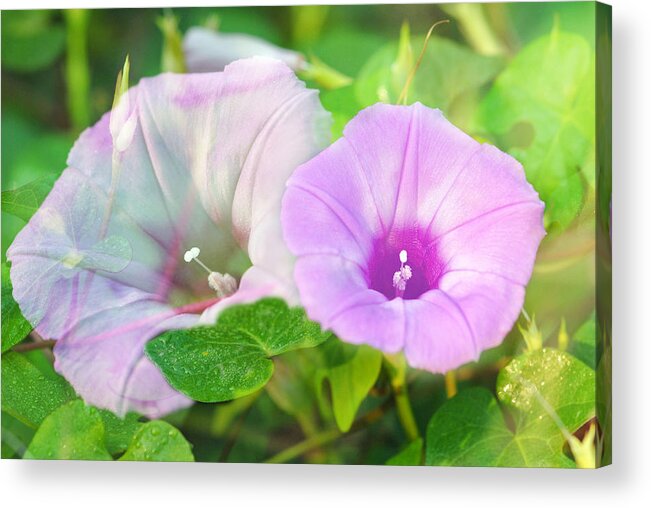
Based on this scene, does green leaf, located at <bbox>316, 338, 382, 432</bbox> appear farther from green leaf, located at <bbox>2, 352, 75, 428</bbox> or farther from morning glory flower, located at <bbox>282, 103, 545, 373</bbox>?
green leaf, located at <bbox>2, 352, 75, 428</bbox>

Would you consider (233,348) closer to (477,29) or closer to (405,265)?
(405,265)

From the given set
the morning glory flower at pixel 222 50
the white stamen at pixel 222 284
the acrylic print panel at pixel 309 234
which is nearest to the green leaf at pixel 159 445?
the acrylic print panel at pixel 309 234

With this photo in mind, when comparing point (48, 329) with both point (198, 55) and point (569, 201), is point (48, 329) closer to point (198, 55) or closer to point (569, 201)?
point (198, 55)

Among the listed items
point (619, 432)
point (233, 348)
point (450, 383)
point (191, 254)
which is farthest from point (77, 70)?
point (619, 432)

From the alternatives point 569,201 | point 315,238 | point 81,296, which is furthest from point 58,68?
point 569,201

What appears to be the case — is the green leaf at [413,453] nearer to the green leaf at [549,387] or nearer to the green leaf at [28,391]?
the green leaf at [549,387]

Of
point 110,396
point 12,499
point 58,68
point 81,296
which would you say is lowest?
point 12,499

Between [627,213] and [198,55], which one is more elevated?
[198,55]
